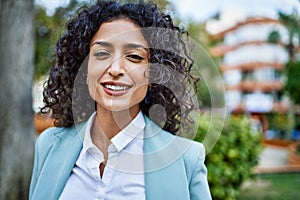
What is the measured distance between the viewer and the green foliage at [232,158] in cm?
495

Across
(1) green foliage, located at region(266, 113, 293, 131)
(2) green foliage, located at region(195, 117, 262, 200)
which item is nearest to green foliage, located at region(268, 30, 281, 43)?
(1) green foliage, located at region(266, 113, 293, 131)

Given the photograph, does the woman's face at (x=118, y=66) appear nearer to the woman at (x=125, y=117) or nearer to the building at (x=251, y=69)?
the woman at (x=125, y=117)

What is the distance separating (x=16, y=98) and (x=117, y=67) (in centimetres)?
270

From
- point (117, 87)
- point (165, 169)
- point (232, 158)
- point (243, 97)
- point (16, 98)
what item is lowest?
point (243, 97)

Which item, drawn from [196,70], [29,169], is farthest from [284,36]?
[196,70]

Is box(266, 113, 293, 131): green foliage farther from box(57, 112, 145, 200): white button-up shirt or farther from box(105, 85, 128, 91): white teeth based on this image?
box(105, 85, 128, 91): white teeth

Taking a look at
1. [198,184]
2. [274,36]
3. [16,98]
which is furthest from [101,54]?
[274,36]

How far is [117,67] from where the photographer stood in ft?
3.87

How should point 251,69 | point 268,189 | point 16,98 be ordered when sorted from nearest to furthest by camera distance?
point 16,98 → point 268,189 → point 251,69

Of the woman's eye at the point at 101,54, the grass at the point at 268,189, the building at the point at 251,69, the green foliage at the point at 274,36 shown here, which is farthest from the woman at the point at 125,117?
the building at the point at 251,69

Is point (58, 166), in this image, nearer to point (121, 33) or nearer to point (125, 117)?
point (125, 117)

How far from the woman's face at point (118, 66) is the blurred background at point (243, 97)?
0.20 meters

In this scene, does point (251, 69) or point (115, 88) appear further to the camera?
point (251, 69)

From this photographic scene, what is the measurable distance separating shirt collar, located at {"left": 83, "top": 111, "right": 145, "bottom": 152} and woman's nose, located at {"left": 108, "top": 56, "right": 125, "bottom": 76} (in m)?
0.17
